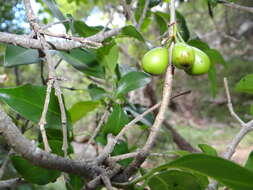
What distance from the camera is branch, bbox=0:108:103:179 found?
1.28ft

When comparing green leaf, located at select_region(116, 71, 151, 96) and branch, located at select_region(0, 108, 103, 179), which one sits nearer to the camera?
branch, located at select_region(0, 108, 103, 179)

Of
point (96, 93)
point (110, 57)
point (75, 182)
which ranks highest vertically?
point (110, 57)

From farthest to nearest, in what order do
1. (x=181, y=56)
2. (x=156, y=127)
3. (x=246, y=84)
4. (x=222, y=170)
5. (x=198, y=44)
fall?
(x=198, y=44) < (x=246, y=84) < (x=181, y=56) < (x=156, y=127) < (x=222, y=170)

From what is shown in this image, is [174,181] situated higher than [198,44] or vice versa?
[198,44]

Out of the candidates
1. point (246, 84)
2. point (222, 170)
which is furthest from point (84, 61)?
point (222, 170)

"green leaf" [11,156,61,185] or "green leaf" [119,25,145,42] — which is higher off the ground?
"green leaf" [119,25,145,42]

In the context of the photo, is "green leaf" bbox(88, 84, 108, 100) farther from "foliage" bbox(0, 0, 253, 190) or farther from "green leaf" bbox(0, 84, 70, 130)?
"green leaf" bbox(0, 84, 70, 130)

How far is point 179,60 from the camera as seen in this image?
1.86 ft

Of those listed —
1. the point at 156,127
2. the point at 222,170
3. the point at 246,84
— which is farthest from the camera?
the point at 246,84

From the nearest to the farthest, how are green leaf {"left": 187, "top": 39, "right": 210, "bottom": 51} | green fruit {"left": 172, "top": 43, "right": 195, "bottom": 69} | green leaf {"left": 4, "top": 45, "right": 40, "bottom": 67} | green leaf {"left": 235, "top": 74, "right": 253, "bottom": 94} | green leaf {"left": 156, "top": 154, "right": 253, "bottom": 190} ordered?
green leaf {"left": 156, "top": 154, "right": 253, "bottom": 190} → green fruit {"left": 172, "top": 43, "right": 195, "bottom": 69} → green leaf {"left": 235, "top": 74, "right": 253, "bottom": 94} → green leaf {"left": 4, "top": 45, "right": 40, "bottom": 67} → green leaf {"left": 187, "top": 39, "right": 210, "bottom": 51}

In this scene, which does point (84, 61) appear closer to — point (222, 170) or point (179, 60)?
point (179, 60)

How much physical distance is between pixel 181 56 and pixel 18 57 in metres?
0.45

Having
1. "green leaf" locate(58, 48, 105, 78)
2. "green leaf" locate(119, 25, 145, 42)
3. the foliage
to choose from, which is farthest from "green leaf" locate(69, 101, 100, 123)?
"green leaf" locate(119, 25, 145, 42)

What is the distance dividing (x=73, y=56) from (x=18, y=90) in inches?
10.2
